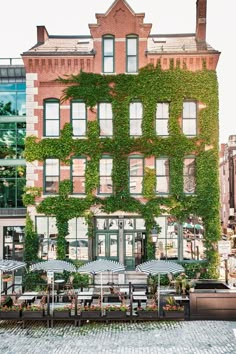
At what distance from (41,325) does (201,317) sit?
6.74 metres

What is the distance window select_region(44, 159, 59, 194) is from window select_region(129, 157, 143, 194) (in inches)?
184

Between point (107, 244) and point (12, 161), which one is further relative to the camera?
point (12, 161)

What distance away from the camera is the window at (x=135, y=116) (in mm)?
26203

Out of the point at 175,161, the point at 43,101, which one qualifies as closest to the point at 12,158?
the point at 43,101

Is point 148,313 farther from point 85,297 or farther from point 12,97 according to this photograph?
point 12,97

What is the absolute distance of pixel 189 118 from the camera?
26.2 m

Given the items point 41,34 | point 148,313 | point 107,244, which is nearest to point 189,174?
point 107,244

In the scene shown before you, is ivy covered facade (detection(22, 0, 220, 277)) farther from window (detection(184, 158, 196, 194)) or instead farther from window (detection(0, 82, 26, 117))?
window (detection(0, 82, 26, 117))

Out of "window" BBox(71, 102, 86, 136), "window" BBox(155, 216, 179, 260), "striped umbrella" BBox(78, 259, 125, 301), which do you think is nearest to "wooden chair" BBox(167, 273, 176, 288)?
"window" BBox(155, 216, 179, 260)

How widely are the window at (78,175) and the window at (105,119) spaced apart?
224cm

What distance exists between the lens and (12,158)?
2955 cm

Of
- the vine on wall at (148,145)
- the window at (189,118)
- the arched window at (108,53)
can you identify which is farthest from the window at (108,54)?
the window at (189,118)

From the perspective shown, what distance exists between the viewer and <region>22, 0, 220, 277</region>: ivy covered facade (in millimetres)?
25641

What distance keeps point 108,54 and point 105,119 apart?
4.23m
